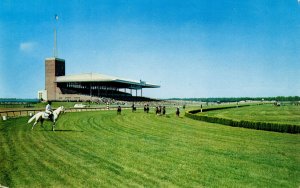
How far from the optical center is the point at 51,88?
79.0 meters

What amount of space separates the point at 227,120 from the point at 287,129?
624 cm

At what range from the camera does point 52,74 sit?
79062mm

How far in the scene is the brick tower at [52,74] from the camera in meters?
78.6

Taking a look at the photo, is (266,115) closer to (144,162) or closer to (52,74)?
(144,162)

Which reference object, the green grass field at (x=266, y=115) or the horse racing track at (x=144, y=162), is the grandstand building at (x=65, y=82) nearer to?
the green grass field at (x=266, y=115)

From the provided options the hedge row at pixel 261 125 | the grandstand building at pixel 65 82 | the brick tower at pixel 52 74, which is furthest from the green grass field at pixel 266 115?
the brick tower at pixel 52 74

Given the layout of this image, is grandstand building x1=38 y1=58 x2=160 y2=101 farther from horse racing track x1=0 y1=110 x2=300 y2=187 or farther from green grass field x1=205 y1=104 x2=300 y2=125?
horse racing track x1=0 y1=110 x2=300 y2=187

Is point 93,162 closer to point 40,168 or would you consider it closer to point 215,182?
point 40,168

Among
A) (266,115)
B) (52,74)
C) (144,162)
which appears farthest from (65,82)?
(144,162)

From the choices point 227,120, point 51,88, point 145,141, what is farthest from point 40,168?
point 51,88

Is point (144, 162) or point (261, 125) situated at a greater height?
point (261, 125)

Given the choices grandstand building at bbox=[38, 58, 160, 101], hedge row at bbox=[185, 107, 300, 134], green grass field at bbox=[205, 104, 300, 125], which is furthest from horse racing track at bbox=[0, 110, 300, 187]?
grandstand building at bbox=[38, 58, 160, 101]

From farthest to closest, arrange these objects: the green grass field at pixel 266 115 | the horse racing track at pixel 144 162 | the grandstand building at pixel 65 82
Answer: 1. the grandstand building at pixel 65 82
2. the green grass field at pixel 266 115
3. the horse racing track at pixel 144 162

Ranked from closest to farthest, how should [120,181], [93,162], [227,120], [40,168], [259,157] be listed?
1. [120,181]
2. [40,168]
3. [93,162]
4. [259,157]
5. [227,120]
